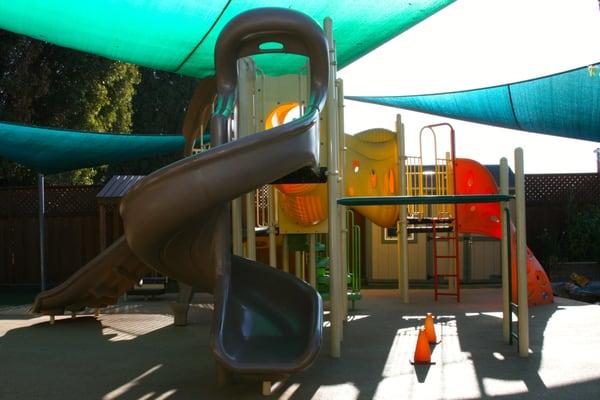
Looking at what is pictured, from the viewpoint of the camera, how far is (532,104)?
11.3 meters

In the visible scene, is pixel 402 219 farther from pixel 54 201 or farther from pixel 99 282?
pixel 54 201

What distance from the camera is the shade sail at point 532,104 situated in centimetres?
1030

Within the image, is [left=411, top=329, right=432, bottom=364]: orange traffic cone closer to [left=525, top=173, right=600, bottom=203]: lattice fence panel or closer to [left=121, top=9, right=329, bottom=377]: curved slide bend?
[left=121, top=9, right=329, bottom=377]: curved slide bend

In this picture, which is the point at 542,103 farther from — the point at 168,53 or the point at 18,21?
the point at 18,21

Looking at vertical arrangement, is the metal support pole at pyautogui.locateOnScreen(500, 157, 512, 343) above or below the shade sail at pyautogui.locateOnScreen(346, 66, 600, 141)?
below

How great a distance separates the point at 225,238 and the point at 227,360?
1.14m

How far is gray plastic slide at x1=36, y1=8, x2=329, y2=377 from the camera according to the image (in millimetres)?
4621

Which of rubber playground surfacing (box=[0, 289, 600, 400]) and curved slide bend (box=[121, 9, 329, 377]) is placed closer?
curved slide bend (box=[121, 9, 329, 377])

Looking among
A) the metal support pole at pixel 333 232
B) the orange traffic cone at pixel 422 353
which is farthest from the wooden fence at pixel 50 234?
the orange traffic cone at pixel 422 353

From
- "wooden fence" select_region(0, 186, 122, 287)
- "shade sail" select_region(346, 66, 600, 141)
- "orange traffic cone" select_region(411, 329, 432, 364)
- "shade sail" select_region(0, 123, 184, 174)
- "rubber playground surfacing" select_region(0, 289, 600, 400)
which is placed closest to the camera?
"rubber playground surfacing" select_region(0, 289, 600, 400)

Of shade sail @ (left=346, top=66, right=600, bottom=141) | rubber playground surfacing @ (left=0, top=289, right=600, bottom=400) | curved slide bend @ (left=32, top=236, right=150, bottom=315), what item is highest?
shade sail @ (left=346, top=66, right=600, bottom=141)

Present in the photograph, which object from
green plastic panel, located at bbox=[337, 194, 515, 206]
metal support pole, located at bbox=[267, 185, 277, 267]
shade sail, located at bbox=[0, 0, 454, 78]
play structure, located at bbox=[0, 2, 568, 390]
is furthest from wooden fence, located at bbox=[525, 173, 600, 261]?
green plastic panel, located at bbox=[337, 194, 515, 206]

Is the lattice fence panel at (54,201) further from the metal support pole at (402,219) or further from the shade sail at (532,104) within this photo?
the metal support pole at (402,219)

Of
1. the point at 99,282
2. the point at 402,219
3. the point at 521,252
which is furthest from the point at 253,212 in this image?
the point at 402,219
